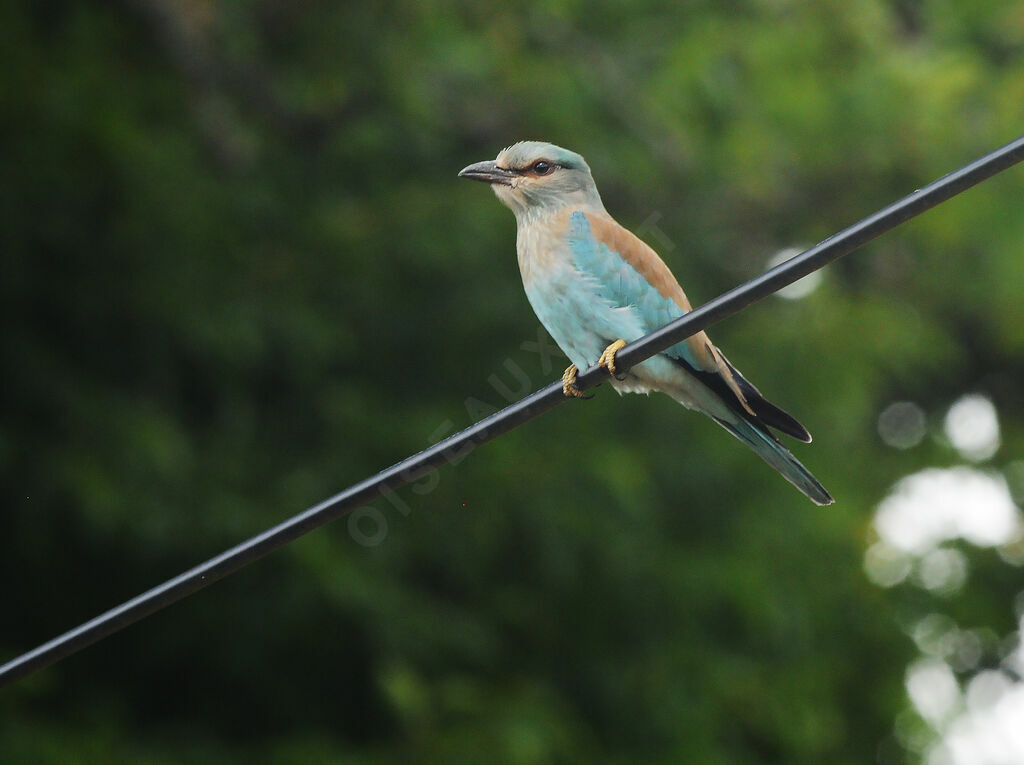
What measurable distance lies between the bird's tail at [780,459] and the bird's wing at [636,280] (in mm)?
117

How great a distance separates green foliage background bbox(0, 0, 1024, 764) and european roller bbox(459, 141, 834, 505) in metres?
2.02

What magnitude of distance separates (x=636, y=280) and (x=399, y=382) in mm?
2916

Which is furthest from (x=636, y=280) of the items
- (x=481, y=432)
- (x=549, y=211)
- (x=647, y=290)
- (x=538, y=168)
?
(x=481, y=432)

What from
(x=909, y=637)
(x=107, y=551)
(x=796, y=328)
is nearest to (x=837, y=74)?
(x=796, y=328)

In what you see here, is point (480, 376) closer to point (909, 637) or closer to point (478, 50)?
point (478, 50)

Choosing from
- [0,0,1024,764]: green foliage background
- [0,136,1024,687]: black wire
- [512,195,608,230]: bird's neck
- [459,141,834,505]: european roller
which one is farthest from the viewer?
[0,0,1024,764]: green foliage background

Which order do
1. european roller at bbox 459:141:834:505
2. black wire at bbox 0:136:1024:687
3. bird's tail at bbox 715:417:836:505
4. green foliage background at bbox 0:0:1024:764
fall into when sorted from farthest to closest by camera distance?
green foliage background at bbox 0:0:1024:764, european roller at bbox 459:141:834:505, bird's tail at bbox 715:417:836:505, black wire at bbox 0:136:1024:687

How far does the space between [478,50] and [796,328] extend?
2032 millimetres

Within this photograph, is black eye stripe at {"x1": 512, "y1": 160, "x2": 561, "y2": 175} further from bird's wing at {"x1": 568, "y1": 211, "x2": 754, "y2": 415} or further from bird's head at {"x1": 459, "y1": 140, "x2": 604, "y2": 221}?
bird's wing at {"x1": 568, "y1": 211, "x2": 754, "y2": 415}

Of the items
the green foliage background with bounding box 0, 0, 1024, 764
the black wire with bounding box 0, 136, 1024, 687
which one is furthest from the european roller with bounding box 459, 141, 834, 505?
the green foliage background with bounding box 0, 0, 1024, 764

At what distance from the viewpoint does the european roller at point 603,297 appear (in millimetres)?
3289

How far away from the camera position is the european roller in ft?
10.8

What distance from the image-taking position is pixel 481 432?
7.54 feet

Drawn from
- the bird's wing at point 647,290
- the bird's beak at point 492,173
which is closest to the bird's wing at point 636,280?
the bird's wing at point 647,290
